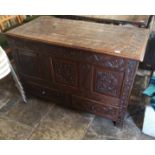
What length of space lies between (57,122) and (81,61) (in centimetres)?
65

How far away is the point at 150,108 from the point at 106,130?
418 mm

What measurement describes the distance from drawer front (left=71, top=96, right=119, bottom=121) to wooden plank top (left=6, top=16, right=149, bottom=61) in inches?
19.4

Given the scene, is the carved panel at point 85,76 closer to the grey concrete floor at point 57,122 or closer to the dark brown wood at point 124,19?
the grey concrete floor at point 57,122

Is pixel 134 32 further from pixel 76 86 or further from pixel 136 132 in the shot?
pixel 136 132

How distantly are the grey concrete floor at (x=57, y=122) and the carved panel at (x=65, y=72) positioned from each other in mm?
372

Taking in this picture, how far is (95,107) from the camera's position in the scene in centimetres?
148

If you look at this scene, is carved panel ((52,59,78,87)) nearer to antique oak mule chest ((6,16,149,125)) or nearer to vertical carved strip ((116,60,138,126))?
antique oak mule chest ((6,16,149,125))

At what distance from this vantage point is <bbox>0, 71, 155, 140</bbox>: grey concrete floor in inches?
57.9

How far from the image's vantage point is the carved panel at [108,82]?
3.97 ft

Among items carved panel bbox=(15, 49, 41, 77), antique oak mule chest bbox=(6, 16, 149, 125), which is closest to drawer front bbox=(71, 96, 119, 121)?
antique oak mule chest bbox=(6, 16, 149, 125)

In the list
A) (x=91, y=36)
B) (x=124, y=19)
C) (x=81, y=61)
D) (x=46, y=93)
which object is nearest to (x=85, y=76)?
(x=81, y=61)

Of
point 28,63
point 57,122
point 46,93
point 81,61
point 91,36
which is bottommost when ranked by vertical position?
point 57,122

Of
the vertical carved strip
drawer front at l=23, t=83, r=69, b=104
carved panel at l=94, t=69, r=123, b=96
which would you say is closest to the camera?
the vertical carved strip

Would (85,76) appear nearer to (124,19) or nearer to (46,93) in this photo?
(46,93)
